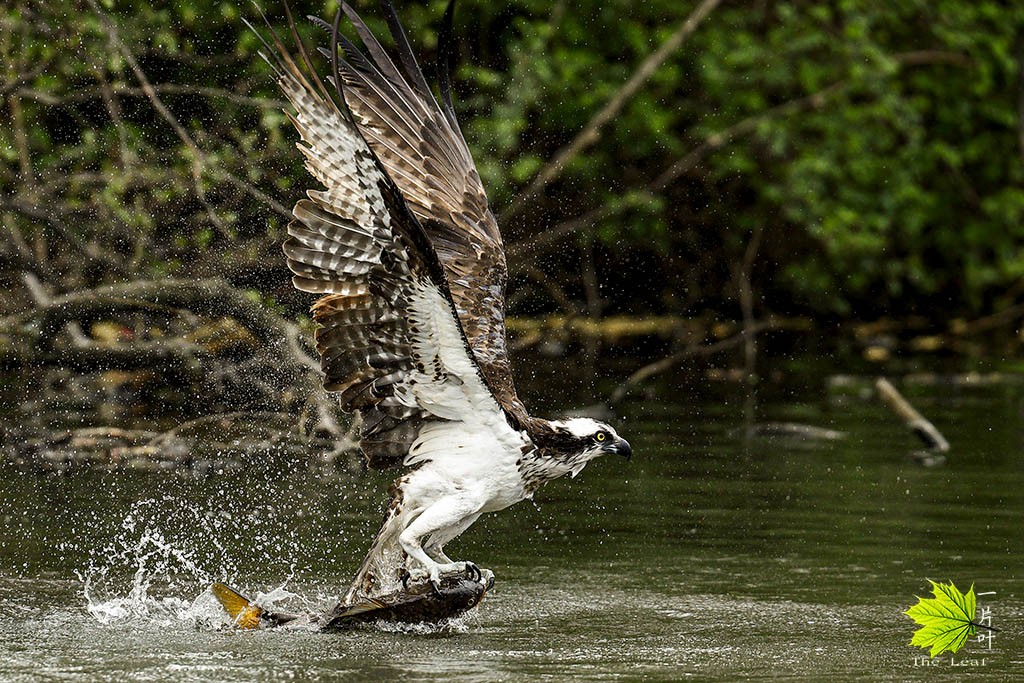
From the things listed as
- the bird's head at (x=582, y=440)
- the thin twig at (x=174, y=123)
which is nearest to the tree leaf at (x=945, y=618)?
the bird's head at (x=582, y=440)

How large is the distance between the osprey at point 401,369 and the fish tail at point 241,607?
1.26 ft

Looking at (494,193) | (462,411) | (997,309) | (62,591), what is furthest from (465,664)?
(997,309)

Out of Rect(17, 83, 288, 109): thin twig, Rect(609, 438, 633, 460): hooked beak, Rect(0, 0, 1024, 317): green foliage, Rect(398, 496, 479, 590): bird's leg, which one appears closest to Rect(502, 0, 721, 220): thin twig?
Rect(0, 0, 1024, 317): green foliage

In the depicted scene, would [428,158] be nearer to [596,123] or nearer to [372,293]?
[372,293]

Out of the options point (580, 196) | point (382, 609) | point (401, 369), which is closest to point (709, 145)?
point (580, 196)

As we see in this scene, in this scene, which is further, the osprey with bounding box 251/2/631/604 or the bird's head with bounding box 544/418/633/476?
the bird's head with bounding box 544/418/633/476

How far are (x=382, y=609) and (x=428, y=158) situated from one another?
246cm

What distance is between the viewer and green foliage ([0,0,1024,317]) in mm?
12695

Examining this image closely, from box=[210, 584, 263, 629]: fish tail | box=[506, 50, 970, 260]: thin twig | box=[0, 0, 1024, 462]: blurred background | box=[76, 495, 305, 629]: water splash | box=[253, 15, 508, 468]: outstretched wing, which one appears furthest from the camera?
box=[506, 50, 970, 260]: thin twig

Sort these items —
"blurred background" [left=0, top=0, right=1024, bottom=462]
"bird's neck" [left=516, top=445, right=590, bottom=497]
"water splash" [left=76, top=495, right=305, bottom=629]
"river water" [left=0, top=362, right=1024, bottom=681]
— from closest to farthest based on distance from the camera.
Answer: "river water" [left=0, top=362, right=1024, bottom=681] → "bird's neck" [left=516, top=445, right=590, bottom=497] → "water splash" [left=76, top=495, right=305, bottom=629] → "blurred background" [left=0, top=0, right=1024, bottom=462]

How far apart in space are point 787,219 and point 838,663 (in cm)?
1455

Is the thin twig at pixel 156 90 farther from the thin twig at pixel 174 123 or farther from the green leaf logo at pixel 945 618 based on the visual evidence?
the green leaf logo at pixel 945 618

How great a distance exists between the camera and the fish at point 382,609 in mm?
5855

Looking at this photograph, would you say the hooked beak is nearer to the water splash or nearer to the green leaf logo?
the water splash
